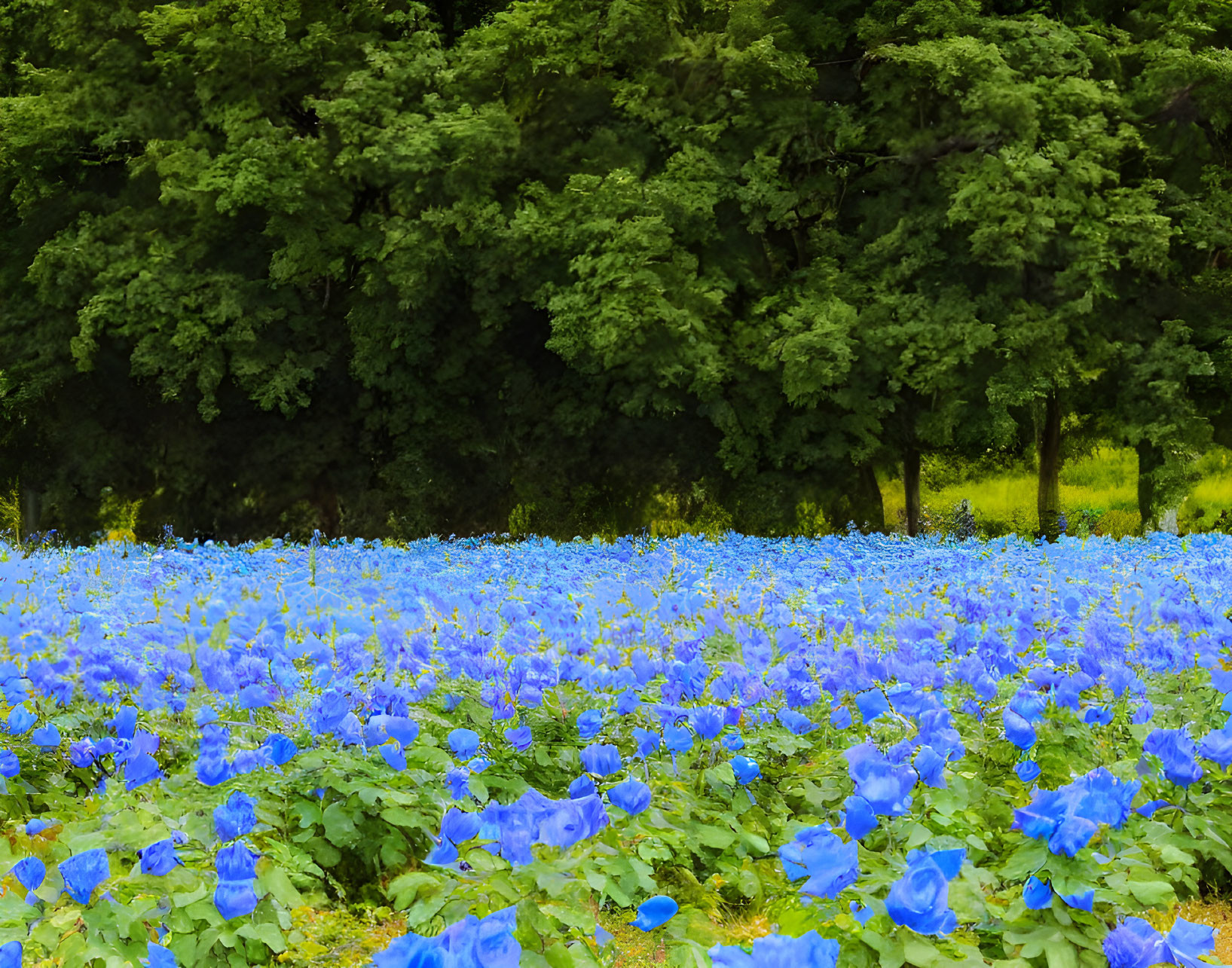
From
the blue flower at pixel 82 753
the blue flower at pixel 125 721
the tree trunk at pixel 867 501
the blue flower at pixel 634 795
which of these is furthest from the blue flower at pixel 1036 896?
the tree trunk at pixel 867 501

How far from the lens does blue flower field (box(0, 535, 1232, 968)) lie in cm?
195

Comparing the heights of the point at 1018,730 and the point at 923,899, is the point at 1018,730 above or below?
below

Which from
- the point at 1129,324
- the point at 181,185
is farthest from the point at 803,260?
the point at 181,185

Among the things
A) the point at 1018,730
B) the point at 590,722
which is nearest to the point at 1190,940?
the point at 1018,730

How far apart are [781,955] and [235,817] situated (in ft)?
4.30

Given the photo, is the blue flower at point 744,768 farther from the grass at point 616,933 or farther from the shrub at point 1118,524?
the shrub at point 1118,524

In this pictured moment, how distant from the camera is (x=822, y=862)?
1745 mm

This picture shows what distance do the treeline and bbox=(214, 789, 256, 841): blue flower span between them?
983cm

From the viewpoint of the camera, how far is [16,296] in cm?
1555

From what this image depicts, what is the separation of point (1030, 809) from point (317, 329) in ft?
46.3

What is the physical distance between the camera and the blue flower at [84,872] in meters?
1.92

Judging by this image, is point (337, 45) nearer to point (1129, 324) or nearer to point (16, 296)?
point (16, 296)

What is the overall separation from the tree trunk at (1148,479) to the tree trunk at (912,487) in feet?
8.62

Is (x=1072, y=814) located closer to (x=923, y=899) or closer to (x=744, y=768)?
(x=923, y=899)
